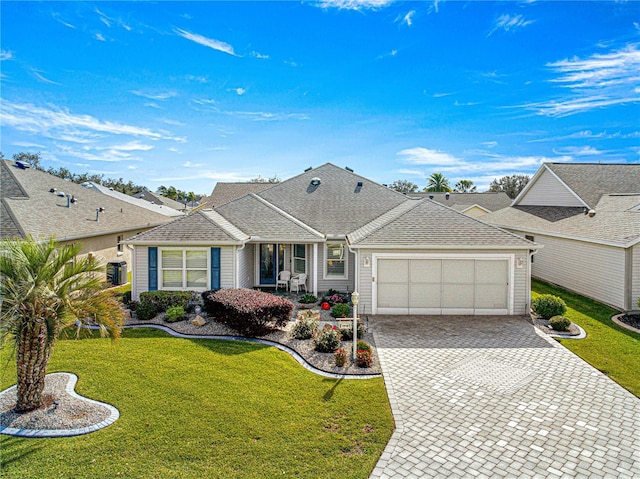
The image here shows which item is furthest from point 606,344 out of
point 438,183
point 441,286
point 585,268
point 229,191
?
point 438,183

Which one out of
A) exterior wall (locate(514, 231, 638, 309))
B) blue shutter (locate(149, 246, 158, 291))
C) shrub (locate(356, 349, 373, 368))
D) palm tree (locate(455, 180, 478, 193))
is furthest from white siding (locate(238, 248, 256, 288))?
palm tree (locate(455, 180, 478, 193))

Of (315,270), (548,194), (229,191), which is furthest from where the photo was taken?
(229,191)

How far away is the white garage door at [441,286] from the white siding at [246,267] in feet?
18.4

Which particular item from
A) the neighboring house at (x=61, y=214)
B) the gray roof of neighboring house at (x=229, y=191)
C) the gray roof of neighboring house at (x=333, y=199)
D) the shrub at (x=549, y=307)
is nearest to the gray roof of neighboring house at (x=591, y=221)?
A: the shrub at (x=549, y=307)

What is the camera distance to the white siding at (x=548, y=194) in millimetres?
21827

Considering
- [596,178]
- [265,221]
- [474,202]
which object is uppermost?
[474,202]

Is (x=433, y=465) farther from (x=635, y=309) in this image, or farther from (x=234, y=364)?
(x=635, y=309)

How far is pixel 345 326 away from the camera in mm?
10102

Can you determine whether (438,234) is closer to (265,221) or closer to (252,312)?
(252,312)

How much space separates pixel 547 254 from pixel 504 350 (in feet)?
40.1

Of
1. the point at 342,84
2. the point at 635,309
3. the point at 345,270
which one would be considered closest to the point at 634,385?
the point at 635,309

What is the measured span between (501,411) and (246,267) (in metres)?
11.6

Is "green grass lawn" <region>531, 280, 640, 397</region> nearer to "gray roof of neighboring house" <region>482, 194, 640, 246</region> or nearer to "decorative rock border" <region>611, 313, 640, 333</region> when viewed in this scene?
"decorative rock border" <region>611, 313, 640, 333</region>

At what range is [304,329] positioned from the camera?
35.3 feet
